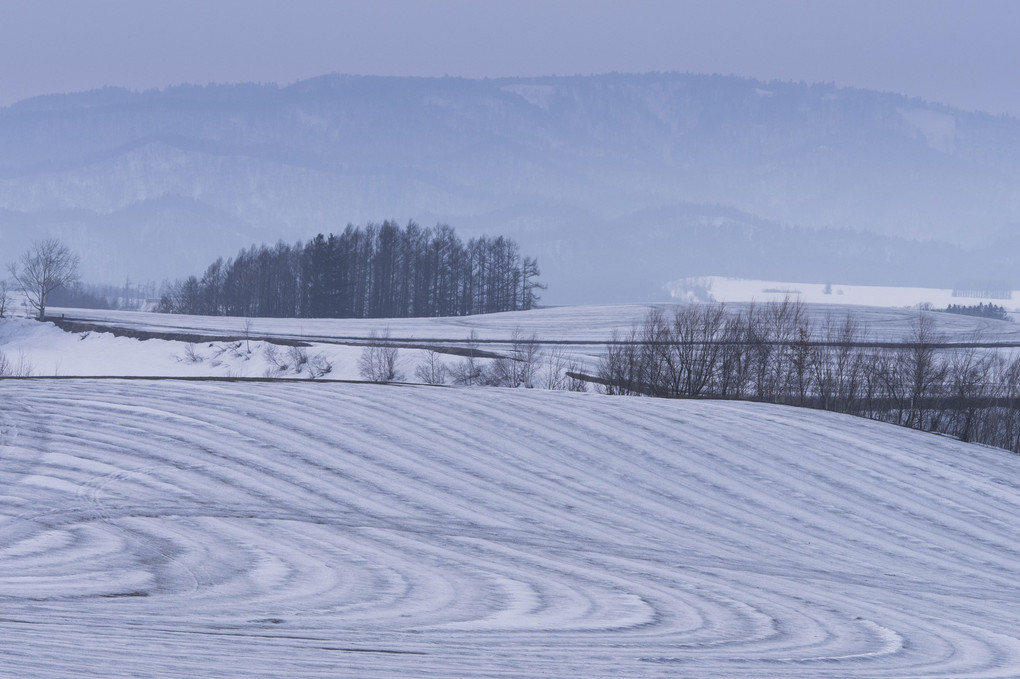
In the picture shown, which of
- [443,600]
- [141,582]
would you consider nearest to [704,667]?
[443,600]

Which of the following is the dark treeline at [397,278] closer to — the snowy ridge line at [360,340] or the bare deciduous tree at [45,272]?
the bare deciduous tree at [45,272]

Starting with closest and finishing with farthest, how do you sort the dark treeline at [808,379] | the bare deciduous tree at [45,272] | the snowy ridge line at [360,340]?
the dark treeline at [808,379], the snowy ridge line at [360,340], the bare deciduous tree at [45,272]

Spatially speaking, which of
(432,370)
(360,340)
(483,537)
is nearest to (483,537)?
(483,537)

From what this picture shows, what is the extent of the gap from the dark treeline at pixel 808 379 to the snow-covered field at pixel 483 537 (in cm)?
1395

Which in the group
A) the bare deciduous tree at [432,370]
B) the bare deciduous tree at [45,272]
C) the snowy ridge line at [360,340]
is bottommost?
the bare deciduous tree at [432,370]

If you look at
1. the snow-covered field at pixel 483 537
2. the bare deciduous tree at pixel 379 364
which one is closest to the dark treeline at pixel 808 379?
the bare deciduous tree at pixel 379 364

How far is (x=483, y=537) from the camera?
10977 mm

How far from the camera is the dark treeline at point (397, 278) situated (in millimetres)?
89312

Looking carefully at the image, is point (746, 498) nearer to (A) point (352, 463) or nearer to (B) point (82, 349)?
(A) point (352, 463)

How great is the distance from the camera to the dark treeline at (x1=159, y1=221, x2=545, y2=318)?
89312 mm

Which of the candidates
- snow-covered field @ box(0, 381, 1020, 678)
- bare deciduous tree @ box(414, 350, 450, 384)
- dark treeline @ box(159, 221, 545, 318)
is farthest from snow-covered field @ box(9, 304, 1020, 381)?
snow-covered field @ box(0, 381, 1020, 678)

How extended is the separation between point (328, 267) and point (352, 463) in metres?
68.9

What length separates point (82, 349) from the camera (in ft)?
166

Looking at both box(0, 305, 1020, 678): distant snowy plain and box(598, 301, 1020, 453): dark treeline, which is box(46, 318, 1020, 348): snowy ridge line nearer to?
box(598, 301, 1020, 453): dark treeline
